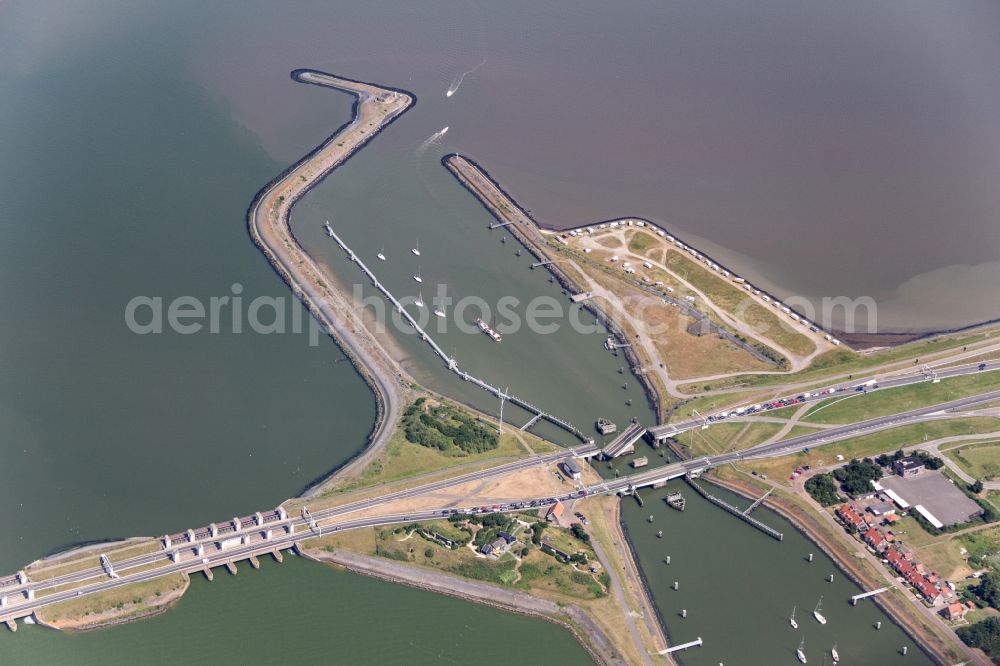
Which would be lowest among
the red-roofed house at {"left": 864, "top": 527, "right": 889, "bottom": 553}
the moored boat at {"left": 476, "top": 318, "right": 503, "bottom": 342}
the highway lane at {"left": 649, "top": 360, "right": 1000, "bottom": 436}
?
the red-roofed house at {"left": 864, "top": 527, "right": 889, "bottom": 553}

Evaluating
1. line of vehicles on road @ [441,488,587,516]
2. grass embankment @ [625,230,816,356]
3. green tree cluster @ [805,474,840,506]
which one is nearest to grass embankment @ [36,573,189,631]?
line of vehicles on road @ [441,488,587,516]

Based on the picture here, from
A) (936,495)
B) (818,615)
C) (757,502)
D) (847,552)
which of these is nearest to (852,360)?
(936,495)

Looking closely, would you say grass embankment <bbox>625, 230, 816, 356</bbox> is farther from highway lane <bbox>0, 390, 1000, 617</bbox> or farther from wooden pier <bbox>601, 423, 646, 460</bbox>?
wooden pier <bbox>601, 423, 646, 460</bbox>

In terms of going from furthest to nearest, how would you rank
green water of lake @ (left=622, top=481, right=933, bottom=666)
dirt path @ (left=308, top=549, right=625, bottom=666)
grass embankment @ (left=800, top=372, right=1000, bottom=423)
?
grass embankment @ (left=800, top=372, right=1000, bottom=423) < green water of lake @ (left=622, top=481, right=933, bottom=666) < dirt path @ (left=308, top=549, right=625, bottom=666)

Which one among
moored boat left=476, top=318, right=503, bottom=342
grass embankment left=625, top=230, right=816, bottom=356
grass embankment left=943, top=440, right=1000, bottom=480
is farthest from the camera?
grass embankment left=625, top=230, right=816, bottom=356

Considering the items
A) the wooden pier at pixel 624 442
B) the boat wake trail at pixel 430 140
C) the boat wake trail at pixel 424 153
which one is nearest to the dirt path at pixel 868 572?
the wooden pier at pixel 624 442

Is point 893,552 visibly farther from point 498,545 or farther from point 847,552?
point 498,545

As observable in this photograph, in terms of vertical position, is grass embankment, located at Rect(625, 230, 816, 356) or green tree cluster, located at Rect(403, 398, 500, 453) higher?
grass embankment, located at Rect(625, 230, 816, 356)

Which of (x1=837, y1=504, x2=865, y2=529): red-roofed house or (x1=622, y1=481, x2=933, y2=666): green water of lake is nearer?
(x1=622, y1=481, x2=933, y2=666): green water of lake
